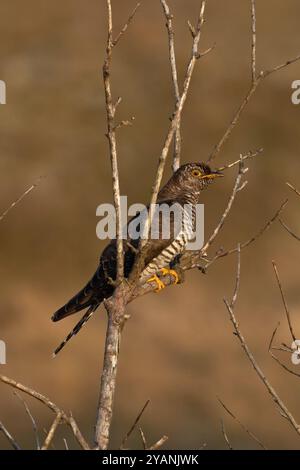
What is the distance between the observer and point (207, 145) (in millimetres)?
17625

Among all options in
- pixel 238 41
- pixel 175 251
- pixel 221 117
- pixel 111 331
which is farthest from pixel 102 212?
pixel 111 331

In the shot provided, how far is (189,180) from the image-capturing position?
8375 millimetres

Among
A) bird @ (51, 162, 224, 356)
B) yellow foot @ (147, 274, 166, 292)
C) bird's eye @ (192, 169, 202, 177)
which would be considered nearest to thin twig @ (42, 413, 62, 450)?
bird @ (51, 162, 224, 356)

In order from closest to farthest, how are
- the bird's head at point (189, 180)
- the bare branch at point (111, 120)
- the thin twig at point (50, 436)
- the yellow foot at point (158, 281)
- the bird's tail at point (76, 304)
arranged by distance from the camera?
the thin twig at point (50, 436), the bare branch at point (111, 120), the yellow foot at point (158, 281), the bird's tail at point (76, 304), the bird's head at point (189, 180)

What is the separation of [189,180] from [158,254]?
89 cm

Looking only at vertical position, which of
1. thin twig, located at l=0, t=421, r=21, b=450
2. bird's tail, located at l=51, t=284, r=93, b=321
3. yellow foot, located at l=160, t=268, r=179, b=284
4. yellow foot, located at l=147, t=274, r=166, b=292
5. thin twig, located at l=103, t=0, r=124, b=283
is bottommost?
thin twig, located at l=0, t=421, r=21, b=450

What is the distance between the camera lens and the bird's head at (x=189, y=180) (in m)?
8.34

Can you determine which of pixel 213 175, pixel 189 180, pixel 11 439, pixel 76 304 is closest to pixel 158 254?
pixel 76 304

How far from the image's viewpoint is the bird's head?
834 cm

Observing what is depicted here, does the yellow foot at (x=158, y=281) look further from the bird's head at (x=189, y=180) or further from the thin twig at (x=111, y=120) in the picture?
the thin twig at (x=111, y=120)

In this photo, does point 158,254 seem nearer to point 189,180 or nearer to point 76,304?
point 76,304

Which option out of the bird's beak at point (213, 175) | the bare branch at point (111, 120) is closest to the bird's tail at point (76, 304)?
the bird's beak at point (213, 175)

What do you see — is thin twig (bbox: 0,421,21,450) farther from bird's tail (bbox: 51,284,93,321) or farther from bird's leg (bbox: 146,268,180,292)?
bird's tail (bbox: 51,284,93,321)

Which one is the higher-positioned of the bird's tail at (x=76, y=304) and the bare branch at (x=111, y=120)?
the bare branch at (x=111, y=120)
